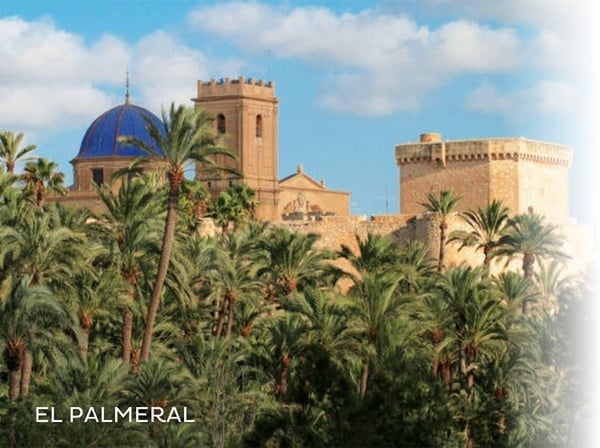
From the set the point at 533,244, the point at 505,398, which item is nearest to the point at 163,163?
the point at 505,398

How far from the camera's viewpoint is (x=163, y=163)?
31672 millimetres

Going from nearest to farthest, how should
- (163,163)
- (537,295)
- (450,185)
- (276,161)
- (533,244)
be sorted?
(163,163), (537,295), (533,244), (450,185), (276,161)

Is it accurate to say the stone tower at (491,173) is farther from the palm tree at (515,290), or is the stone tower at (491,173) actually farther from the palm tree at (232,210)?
the palm tree at (515,290)

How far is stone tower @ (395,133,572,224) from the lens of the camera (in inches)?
2138

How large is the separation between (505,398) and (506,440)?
162cm

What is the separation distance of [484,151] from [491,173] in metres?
0.75

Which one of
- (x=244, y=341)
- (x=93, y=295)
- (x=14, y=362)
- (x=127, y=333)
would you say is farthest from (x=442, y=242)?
(x=14, y=362)

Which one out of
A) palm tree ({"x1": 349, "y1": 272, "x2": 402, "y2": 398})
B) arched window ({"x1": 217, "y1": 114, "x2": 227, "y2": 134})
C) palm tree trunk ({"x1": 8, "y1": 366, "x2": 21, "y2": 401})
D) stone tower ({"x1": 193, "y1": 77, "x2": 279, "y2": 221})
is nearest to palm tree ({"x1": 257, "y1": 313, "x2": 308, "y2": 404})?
palm tree ({"x1": 349, "y1": 272, "x2": 402, "y2": 398})

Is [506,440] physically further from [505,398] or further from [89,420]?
[89,420]

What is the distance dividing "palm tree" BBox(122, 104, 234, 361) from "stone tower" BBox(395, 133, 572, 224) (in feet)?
78.1

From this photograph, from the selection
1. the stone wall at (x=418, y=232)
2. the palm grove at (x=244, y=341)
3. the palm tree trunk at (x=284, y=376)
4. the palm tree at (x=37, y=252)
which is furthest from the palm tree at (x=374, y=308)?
the stone wall at (x=418, y=232)

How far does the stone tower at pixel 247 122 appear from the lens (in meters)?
74.5

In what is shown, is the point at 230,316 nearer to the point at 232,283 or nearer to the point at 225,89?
the point at 232,283

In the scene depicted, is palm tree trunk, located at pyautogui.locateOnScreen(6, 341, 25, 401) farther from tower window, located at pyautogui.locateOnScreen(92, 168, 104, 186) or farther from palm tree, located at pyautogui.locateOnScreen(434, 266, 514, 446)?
tower window, located at pyautogui.locateOnScreen(92, 168, 104, 186)
